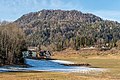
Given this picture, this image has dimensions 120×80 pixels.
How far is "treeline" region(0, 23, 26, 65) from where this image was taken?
79.4 metres

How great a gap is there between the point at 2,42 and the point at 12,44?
9.50 feet

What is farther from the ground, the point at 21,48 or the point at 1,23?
the point at 1,23

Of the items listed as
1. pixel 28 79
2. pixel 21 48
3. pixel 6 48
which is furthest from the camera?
pixel 21 48

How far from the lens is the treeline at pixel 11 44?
3127 inches

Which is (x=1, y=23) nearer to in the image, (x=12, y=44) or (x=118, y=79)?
(x=12, y=44)

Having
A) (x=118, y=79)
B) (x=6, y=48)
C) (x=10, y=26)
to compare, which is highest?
(x=10, y=26)

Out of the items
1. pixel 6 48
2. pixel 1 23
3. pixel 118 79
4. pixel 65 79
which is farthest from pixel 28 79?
pixel 1 23

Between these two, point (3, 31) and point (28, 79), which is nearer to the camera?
point (28, 79)

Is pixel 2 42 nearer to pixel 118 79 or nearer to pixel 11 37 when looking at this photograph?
pixel 11 37

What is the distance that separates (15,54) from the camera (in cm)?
8319

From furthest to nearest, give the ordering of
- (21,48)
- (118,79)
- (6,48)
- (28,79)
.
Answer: (21,48)
(6,48)
(118,79)
(28,79)

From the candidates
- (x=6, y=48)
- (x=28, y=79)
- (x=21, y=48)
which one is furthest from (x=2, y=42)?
(x=28, y=79)

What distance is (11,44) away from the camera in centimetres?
8206

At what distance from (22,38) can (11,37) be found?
14.7 ft
